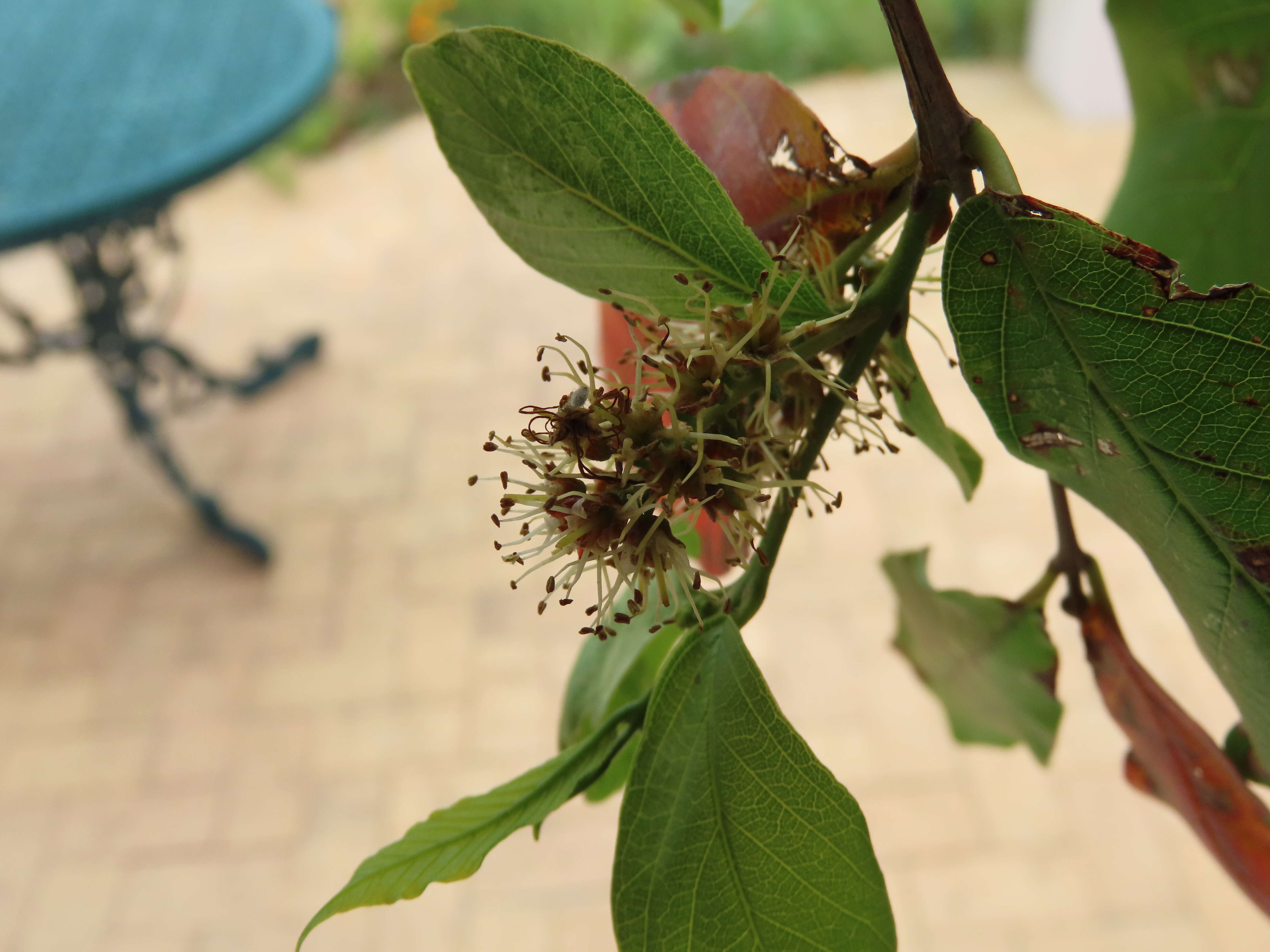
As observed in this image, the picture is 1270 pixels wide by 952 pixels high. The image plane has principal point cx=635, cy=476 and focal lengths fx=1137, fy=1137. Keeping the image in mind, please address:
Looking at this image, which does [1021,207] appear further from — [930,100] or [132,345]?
[132,345]

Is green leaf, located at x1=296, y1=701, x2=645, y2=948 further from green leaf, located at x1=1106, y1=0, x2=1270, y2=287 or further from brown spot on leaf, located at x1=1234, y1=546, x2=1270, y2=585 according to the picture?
green leaf, located at x1=1106, y1=0, x2=1270, y2=287

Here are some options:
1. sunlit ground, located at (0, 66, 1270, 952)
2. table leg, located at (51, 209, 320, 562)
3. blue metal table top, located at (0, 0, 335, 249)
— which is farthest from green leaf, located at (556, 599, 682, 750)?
table leg, located at (51, 209, 320, 562)

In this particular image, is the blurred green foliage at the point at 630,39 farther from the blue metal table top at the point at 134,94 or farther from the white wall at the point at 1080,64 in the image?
the blue metal table top at the point at 134,94

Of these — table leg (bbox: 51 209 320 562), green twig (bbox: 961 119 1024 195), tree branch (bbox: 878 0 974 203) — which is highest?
table leg (bbox: 51 209 320 562)

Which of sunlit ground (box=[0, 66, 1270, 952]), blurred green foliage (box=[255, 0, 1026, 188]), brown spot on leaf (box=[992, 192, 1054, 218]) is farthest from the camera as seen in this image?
blurred green foliage (box=[255, 0, 1026, 188])

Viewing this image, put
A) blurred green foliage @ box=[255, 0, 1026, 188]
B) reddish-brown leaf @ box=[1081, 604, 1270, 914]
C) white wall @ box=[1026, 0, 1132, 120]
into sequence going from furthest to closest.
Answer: blurred green foliage @ box=[255, 0, 1026, 188] → white wall @ box=[1026, 0, 1132, 120] → reddish-brown leaf @ box=[1081, 604, 1270, 914]

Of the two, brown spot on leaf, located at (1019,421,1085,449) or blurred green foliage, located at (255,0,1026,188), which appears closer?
brown spot on leaf, located at (1019,421,1085,449)
